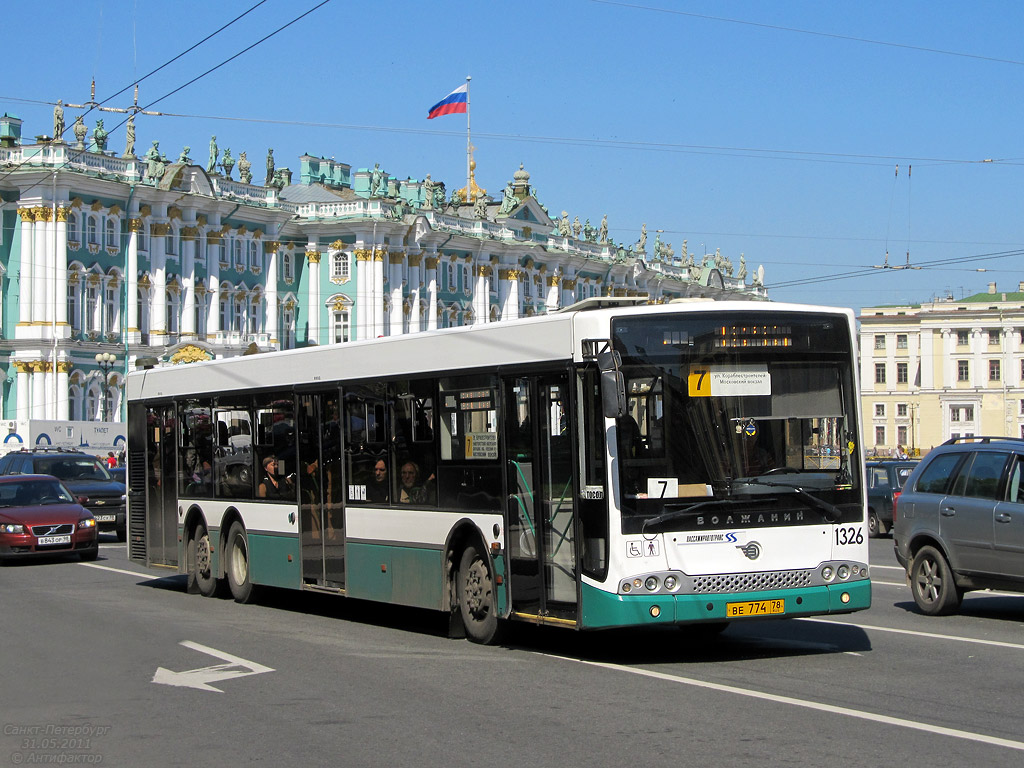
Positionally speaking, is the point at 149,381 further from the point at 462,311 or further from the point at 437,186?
the point at 437,186

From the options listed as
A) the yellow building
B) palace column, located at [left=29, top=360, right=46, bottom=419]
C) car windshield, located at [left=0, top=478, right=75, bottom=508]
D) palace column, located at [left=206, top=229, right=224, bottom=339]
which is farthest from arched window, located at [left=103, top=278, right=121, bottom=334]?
the yellow building

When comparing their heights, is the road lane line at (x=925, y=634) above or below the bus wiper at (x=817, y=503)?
below

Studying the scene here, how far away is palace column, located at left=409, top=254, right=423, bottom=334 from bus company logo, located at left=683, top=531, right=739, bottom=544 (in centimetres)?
7746

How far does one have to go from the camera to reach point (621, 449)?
37.9ft

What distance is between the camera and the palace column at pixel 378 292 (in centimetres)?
8569

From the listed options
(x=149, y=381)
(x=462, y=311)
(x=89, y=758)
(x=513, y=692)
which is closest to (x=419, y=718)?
(x=513, y=692)

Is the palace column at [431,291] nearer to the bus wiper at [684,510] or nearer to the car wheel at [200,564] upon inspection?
the car wheel at [200,564]

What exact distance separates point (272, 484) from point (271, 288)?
2615 inches

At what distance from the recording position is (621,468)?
37.8 feet

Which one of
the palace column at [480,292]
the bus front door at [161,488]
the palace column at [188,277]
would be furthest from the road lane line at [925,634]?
the palace column at [480,292]

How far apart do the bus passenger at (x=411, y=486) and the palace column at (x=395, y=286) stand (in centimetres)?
7287

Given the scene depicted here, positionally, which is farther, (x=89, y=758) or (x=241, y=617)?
(x=241, y=617)

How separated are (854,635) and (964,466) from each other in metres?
2.85

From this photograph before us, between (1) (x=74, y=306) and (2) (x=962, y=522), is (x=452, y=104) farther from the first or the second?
(2) (x=962, y=522)
